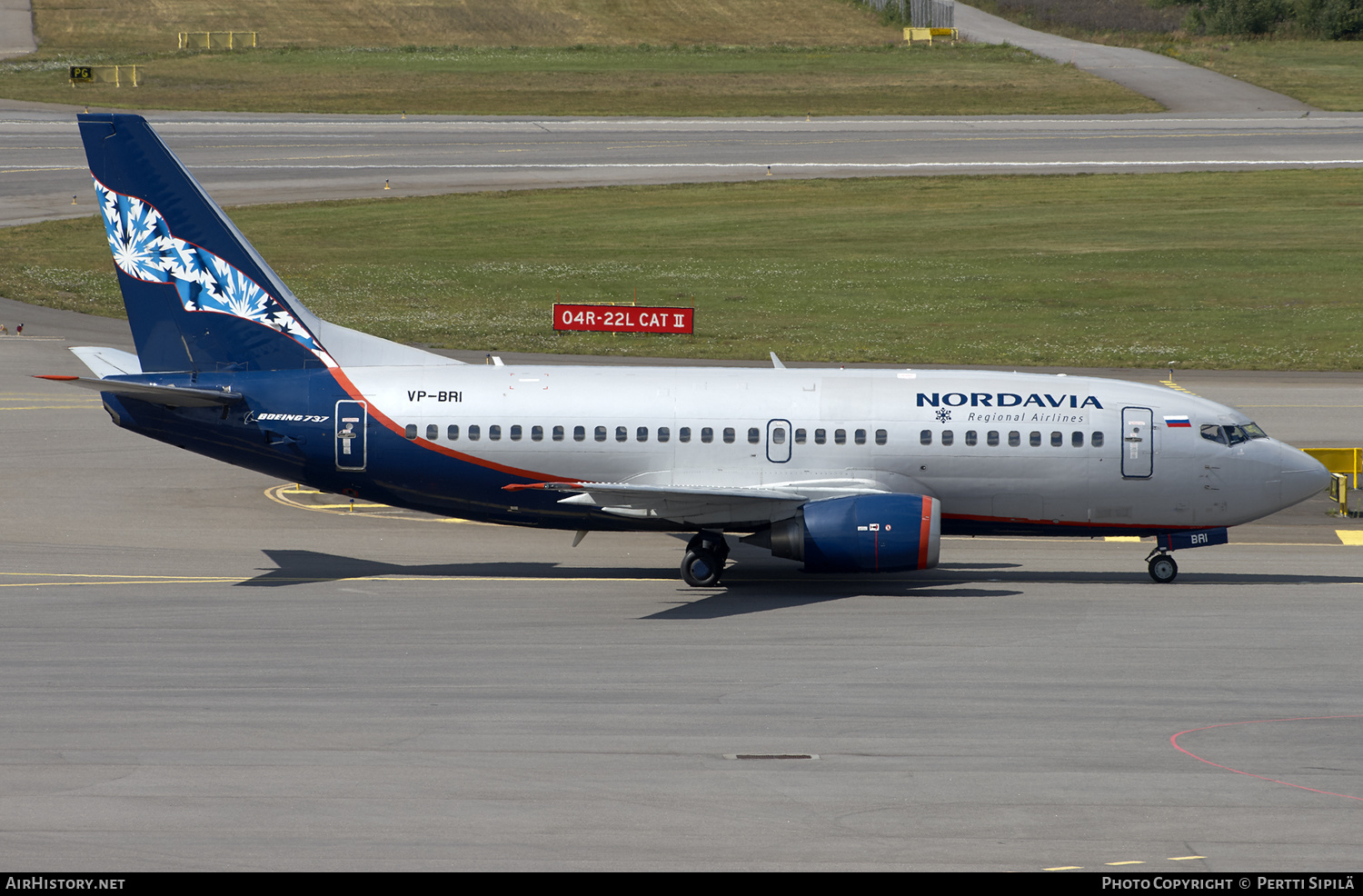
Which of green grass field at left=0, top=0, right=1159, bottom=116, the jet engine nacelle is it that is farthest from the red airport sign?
green grass field at left=0, top=0, right=1159, bottom=116

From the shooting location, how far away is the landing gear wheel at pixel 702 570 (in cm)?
2931

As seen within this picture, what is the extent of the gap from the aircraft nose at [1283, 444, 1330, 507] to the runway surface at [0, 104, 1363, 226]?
60784 mm

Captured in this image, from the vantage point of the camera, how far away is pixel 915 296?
6469 centimetres

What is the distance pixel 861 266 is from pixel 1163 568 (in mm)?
41753

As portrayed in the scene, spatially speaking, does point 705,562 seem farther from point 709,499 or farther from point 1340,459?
point 1340,459

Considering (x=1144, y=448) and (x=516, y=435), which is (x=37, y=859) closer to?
(x=516, y=435)

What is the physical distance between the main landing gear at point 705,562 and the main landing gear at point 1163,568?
31.4ft

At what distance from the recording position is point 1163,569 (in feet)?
98.9

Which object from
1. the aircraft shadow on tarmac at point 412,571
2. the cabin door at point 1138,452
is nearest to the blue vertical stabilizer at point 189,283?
the aircraft shadow on tarmac at point 412,571

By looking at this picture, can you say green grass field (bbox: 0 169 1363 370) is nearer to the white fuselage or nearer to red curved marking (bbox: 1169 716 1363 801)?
the white fuselage

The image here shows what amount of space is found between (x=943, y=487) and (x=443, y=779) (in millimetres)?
14606

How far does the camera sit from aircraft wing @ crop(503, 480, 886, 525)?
1091 inches

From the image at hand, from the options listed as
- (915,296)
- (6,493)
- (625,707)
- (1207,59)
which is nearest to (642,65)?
(1207,59)

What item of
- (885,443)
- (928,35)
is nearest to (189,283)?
(885,443)
